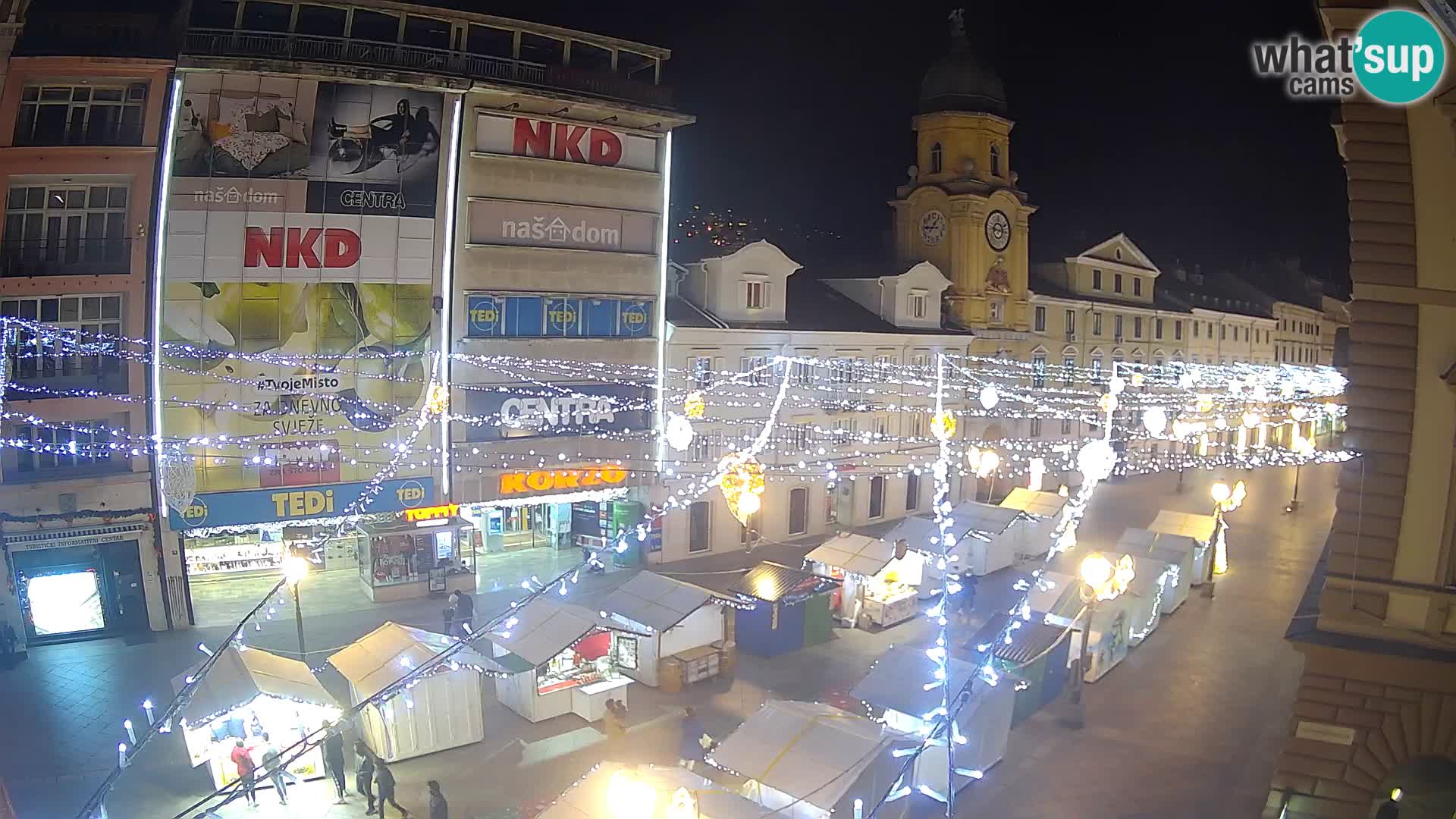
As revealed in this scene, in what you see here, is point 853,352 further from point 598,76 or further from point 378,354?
point 378,354

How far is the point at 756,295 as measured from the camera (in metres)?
28.9

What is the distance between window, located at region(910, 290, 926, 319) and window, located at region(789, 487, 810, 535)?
7.36 metres

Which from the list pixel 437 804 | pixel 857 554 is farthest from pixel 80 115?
pixel 857 554

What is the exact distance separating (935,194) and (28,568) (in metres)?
28.0

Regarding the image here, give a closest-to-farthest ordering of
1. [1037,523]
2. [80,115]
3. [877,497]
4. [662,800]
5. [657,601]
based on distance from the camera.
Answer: [662,800]
[657,601]
[80,115]
[1037,523]
[877,497]

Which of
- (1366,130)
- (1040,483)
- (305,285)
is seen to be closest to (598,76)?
(305,285)

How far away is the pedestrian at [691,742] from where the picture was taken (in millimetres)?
15484

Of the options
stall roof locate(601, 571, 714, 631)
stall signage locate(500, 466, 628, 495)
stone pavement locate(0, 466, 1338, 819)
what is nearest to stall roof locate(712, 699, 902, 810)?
stone pavement locate(0, 466, 1338, 819)

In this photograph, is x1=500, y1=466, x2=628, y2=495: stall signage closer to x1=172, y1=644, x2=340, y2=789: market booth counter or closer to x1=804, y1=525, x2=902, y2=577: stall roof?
x1=804, y1=525, x2=902, y2=577: stall roof

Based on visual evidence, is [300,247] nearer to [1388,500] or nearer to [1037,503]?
[1388,500]

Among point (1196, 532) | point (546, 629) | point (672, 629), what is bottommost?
point (672, 629)

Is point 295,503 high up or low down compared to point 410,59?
down

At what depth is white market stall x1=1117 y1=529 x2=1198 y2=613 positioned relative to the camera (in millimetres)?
22969

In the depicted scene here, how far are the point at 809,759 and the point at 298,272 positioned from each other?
15.8 metres
